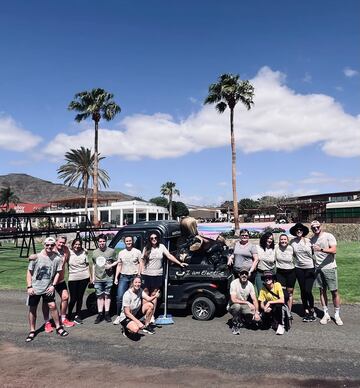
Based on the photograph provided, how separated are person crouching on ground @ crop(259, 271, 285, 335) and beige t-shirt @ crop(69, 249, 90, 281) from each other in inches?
140

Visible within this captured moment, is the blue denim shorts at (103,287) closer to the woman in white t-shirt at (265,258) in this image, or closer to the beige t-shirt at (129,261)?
the beige t-shirt at (129,261)

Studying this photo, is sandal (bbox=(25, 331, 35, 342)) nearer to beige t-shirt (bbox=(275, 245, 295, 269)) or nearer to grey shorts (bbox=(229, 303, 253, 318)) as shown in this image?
grey shorts (bbox=(229, 303, 253, 318))

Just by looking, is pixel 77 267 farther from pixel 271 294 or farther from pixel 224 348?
pixel 271 294

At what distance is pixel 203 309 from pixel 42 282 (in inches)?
125

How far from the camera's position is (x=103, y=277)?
25.6ft

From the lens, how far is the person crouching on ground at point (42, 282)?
682cm

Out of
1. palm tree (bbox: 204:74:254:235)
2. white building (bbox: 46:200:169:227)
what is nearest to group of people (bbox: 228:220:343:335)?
palm tree (bbox: 204:74:254:235)

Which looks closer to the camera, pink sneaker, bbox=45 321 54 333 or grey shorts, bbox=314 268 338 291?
pink sneaker, bbox=45 321 54 333

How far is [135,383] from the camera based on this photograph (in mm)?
4867

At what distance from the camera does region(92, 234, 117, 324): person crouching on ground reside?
780 centimetres

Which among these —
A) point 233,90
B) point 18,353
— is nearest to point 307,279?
point 18,353

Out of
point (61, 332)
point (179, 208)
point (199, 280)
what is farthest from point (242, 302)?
point (179, 208)

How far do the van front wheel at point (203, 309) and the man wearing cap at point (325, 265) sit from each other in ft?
6.99

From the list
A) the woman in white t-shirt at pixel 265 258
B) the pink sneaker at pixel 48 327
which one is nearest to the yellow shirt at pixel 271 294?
the woman in white t-shirt at pixel 265 258
